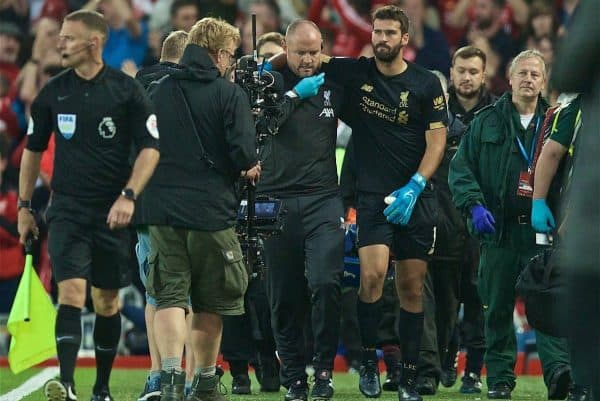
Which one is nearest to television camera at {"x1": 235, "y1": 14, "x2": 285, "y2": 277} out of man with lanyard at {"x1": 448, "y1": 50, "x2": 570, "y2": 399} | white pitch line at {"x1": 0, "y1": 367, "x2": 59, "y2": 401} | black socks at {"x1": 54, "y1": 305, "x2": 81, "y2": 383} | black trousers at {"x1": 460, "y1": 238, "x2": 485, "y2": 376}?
black socks at {"x1": 54, "y1": 305, "x2": 81, "y2": 383}

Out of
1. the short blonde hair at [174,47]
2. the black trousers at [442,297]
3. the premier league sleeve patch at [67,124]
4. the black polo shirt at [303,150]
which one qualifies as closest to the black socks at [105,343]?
the premier league sleeve patch at [67,124]

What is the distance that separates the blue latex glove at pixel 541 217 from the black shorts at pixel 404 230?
0.78 m

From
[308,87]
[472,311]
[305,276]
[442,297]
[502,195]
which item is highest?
[308,87]

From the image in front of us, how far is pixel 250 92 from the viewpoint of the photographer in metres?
9.52

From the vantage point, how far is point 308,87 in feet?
32.3

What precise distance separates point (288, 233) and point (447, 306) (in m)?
2.02

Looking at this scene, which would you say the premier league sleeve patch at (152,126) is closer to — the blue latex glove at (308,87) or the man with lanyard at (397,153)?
the blue latex glove at (308,87)

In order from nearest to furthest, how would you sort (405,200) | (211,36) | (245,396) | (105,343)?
(211,36)
(105,343)
(405,200)
(245,396)

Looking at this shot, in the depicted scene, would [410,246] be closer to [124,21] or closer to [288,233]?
[288,233]

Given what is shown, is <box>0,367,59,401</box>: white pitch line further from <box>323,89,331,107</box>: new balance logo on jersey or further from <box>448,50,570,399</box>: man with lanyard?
<box>448,50,570,399</box>: man with lanyard

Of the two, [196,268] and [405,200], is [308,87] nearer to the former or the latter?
[405,200]

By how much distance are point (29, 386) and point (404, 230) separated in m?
3.33

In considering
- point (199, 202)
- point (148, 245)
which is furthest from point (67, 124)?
point (148, 245)

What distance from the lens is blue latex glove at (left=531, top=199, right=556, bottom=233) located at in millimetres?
9328
